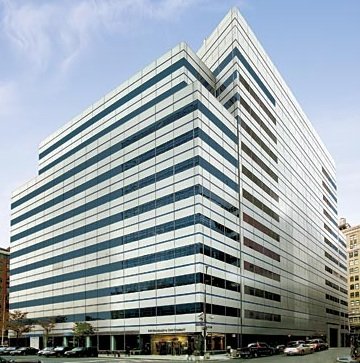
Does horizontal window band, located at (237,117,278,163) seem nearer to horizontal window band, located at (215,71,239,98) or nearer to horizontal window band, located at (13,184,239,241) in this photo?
horizontal window band, located at (215,71,239,98)

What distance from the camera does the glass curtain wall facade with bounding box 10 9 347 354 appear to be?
7731 cm

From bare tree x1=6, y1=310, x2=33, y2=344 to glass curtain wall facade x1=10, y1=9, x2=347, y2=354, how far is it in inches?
80.3

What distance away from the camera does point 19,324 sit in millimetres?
117750

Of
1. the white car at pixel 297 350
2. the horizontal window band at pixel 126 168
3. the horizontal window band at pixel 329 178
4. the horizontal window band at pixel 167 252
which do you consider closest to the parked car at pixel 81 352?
the horizontal window band at pixel 167 252

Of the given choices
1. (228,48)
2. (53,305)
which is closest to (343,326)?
(53,305)

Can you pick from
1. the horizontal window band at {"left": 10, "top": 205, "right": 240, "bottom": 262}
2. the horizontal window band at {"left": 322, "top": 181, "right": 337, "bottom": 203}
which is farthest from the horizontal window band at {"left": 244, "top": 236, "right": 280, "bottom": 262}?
the horizontal window band at {"left": 322, "top": 181, "right": 337, "bottom": 203}

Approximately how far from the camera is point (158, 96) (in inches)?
3462

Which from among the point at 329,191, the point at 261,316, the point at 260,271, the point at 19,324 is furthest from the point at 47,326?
the point at 329,191

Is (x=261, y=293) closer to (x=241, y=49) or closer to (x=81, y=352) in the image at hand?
(x=81, y=352)

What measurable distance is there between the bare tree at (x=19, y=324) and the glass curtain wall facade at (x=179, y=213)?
2039 mm

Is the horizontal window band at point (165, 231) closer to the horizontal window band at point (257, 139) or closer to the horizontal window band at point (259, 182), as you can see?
the horizontal window band at point (259, 182)

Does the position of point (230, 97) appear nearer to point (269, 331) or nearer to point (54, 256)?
point (269, 331)

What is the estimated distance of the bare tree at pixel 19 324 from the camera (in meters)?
116

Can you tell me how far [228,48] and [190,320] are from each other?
4786cm
